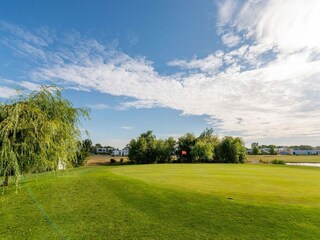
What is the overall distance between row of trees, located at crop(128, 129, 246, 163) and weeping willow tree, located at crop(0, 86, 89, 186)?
51.0 m

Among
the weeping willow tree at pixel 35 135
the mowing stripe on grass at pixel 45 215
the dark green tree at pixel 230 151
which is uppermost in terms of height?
the dark green tree at pixel 230 151

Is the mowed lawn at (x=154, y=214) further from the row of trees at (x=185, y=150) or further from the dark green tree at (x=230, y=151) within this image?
the dark green tree at (x=230, y=151)

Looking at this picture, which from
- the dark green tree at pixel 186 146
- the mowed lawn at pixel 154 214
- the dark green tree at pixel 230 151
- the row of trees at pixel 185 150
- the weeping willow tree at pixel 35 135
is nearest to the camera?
the mowed lawn at pixel 154 214

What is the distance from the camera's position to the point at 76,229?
677 centimetres

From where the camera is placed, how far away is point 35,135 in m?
10.2

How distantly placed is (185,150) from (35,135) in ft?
196

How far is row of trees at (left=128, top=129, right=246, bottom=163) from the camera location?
207ft

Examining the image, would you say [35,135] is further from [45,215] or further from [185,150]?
[185,150]

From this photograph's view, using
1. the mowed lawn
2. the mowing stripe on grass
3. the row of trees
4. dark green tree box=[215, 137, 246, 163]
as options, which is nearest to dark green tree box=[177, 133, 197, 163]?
the row of trees

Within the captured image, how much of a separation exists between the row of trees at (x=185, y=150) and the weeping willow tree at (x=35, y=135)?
5099cm

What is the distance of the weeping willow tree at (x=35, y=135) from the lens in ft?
30.7

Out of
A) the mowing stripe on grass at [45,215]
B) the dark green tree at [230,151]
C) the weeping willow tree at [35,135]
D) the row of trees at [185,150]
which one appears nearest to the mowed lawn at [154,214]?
the mowing stripe on grass at [45,215]

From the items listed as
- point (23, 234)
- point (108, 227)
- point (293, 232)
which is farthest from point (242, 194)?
point (23, 234)

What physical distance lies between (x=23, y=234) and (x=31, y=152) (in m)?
4.03
